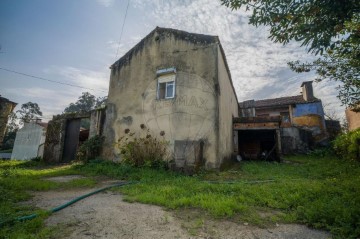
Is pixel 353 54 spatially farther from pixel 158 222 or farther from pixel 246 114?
pixel 246 114

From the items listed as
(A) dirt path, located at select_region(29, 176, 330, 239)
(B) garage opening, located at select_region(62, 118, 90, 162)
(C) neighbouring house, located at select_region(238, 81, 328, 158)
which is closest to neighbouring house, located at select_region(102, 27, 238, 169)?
(B) garage opening, located at select_region(62, 118, 90, 162)

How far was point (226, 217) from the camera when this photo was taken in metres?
3.15

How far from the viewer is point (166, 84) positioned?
345 inches

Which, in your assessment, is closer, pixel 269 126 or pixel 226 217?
pixel 226 217

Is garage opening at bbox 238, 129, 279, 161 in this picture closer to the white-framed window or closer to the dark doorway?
the white-framed window

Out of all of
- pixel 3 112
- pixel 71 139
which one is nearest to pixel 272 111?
pixel 71 139

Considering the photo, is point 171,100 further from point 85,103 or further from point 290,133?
point 85,103

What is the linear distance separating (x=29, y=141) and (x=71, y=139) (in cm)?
1614

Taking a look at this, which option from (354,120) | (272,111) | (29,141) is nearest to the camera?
(354,120)

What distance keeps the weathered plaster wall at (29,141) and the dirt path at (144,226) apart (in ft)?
73.1

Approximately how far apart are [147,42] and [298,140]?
1326 cm

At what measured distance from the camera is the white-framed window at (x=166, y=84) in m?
8.52

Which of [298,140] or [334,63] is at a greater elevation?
[334,63]

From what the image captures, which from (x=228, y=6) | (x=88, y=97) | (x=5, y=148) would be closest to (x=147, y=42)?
(x=228, y=6)
